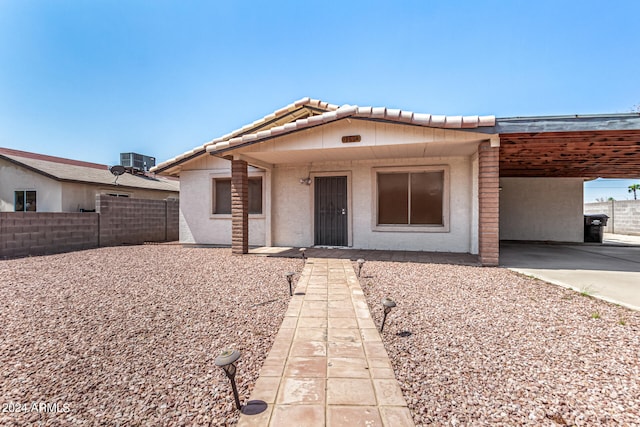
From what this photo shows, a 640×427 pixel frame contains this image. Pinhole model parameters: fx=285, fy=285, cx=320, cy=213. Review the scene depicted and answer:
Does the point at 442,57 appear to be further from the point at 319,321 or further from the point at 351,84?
the point at 319,321

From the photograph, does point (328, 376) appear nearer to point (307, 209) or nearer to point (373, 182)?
point (373, 182)

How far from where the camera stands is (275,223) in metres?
9.93

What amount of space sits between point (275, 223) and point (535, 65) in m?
11.2


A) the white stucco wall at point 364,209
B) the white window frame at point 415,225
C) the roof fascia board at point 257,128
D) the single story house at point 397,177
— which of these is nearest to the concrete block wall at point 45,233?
the single story house at point 397,177

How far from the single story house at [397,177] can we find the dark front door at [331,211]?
3 cm

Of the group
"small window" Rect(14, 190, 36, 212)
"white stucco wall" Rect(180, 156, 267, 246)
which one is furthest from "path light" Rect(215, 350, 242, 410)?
"small window" Rect(14, 190, 36, 212)

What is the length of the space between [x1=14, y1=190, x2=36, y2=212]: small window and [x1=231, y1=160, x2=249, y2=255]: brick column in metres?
12.7

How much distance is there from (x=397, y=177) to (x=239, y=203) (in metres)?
4.86

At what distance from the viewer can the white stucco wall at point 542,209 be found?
11.3m

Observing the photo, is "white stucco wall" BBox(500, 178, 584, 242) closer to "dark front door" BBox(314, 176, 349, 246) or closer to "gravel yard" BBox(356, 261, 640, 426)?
"dark front door" BBox(314, 176, 349, 246)

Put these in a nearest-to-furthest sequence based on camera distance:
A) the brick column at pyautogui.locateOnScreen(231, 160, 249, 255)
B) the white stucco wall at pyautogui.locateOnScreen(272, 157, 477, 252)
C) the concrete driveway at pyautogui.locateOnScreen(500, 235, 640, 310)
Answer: the concrete driveway at pyautogui.locateOnScreen(500, 235, 640, 310) < the brick column at pyautogui.locateOnScreen(231, 160, 249, 255) < the white stucco wall at pyautogui.locateOnScreen(272, 157, 477, 252)

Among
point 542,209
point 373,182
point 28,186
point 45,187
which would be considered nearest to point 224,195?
point 373,182

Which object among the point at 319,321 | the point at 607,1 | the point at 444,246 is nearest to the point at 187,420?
the point at 319,321

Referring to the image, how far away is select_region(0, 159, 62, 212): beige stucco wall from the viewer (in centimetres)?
1350
